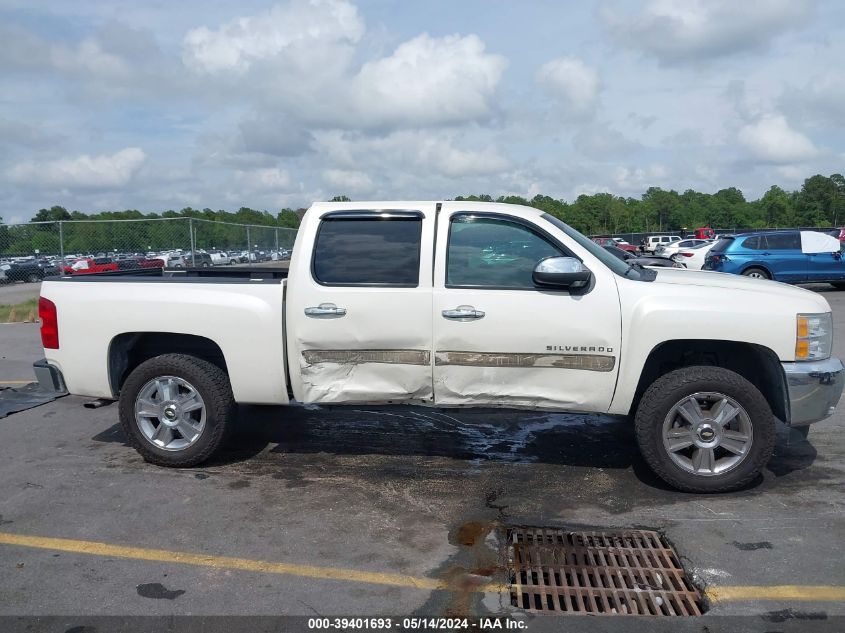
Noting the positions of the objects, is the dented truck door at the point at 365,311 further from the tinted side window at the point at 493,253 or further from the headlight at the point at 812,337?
the headlight at the point at 812,337

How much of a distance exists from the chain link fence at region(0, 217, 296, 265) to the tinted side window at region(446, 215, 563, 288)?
1218 cm

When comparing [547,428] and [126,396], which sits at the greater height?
[126,396]

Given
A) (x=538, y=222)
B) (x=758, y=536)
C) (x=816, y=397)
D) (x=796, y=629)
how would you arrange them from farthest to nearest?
(x=538, y=222) → (x=816, y=397) → (x=758, y=536) → (x=796, y=629)

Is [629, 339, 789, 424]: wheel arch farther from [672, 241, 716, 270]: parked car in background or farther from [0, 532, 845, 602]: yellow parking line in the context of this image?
[672, 241, 716, 270]: parked car in background

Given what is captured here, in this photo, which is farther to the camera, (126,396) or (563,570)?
(126,396)

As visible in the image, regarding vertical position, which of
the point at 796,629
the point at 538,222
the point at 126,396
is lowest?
the point at 796,629

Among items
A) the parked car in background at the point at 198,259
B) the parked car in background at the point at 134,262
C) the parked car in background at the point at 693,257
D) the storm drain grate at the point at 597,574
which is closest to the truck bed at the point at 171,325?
the storm drain grate at the point at 597,574

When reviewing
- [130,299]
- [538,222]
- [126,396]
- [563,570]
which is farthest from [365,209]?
[563,570]

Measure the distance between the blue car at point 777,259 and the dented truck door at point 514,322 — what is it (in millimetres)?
15344

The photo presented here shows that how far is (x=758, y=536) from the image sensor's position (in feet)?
14.1

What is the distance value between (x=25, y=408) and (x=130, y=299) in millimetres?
2842

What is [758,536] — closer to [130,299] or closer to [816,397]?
[816,397]

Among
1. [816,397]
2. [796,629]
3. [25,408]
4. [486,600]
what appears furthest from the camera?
[25,408]

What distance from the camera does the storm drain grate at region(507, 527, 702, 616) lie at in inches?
142
